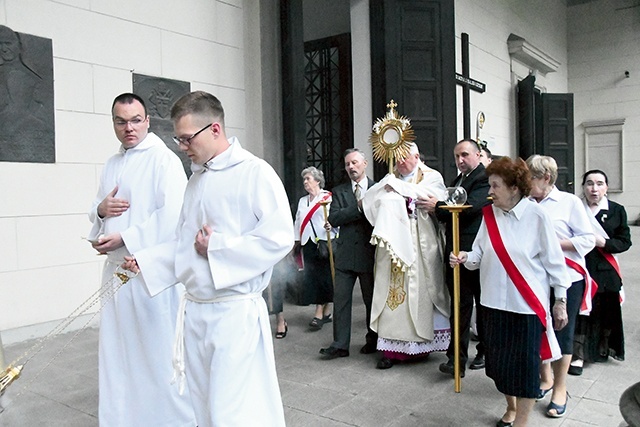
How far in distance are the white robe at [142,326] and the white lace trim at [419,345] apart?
1.86m

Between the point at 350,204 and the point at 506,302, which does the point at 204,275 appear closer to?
the point at 506,302

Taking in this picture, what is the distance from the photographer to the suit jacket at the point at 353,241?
4.91 meters

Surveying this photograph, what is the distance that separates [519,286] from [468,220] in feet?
4.58

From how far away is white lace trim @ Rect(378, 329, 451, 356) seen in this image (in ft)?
15.1

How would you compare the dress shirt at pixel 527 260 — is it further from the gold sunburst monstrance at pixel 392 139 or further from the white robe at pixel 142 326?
the white robe at pixel 142 326

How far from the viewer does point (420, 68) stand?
27.0 ft

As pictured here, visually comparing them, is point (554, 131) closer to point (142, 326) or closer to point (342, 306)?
point (342, 306)

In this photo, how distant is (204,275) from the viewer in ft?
8.02

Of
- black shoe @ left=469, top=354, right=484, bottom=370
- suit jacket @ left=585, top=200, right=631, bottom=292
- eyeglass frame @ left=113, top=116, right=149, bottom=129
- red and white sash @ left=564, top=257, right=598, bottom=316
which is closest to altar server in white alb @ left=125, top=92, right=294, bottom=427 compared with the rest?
eyeglass frame @ left=113, top=116, right=149, bottom=129

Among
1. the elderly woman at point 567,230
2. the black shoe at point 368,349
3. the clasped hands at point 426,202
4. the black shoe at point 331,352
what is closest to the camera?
the elderly woman at point 567,230

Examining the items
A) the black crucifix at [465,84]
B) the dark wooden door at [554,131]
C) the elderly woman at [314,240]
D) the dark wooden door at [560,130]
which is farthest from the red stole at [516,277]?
the dark wooden door at [560,130]

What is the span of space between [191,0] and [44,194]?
2954 millimetres

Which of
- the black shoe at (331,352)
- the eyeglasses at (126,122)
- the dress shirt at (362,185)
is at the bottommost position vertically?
Result: the black shoe at (331,352)

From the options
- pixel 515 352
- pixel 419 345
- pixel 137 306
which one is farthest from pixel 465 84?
pixel 137 306
